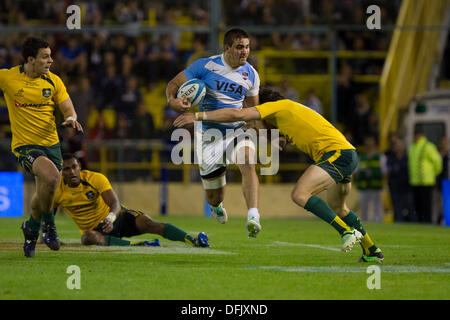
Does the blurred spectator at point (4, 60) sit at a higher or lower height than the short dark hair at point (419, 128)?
higher

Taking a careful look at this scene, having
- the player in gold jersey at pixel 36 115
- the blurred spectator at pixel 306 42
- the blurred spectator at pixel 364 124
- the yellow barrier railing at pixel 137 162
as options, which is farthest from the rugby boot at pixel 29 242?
the blurred spectator at pixel 306 42

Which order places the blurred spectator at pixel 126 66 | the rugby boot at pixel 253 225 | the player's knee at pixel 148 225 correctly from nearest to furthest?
the rugby boot at pixel 253 225, the player's knee at pixel 148 225, the blurred spectator at pixel 126 66

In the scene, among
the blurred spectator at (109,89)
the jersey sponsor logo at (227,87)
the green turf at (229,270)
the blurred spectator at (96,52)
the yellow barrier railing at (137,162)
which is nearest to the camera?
the green turf at (229,270)

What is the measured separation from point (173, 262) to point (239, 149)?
1722mm

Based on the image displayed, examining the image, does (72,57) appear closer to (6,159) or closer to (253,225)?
(6,159)

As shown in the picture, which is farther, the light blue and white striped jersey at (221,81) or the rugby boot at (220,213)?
the rugby boot at (220,213)

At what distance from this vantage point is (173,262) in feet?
28.8

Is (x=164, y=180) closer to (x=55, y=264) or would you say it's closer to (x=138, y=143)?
(x=138, y=143)

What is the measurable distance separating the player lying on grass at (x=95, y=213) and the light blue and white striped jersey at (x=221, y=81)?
144 centimetres

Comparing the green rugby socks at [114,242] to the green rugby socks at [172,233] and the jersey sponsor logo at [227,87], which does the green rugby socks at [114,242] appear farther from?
the jersey sponsor logo at [227,87]

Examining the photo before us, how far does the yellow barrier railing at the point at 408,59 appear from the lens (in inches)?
858

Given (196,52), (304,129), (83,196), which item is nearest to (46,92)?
(83,196)
